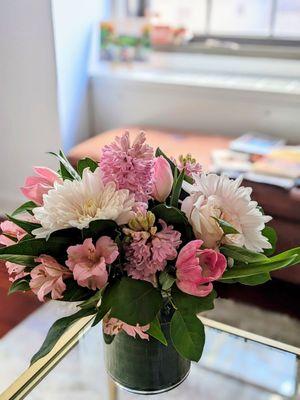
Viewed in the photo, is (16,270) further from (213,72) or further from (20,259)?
(213,72)

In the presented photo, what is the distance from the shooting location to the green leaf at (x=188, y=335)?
800 millimetres

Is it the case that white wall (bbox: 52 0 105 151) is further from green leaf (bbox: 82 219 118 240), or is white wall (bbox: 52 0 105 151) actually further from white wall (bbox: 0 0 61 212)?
green leaf (bbox: 82 219 118 240)

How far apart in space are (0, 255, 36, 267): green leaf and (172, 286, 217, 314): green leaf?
0.23 meters

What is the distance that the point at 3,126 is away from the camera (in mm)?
2549

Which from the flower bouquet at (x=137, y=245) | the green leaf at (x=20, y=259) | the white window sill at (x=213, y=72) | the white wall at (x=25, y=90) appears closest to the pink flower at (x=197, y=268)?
the flower bouquet at (x=137, y=245)

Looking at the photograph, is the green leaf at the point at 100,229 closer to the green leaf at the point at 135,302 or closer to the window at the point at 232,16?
the green leaf at the point at 135,302

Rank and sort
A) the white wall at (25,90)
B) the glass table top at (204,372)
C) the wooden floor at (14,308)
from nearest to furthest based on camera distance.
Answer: the glass table top at (204,372), the wooden floor at (14,308), the white wall at (25,90)

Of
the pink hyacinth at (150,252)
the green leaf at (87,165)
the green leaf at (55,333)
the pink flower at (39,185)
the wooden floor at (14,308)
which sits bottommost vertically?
the wooden floor at (14,308)

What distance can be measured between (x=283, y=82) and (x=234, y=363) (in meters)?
1.51

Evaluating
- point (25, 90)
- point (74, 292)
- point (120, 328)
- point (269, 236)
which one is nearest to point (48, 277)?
point (74, 292)

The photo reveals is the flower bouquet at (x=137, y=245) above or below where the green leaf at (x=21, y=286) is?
above

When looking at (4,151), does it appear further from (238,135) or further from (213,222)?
(213,222)

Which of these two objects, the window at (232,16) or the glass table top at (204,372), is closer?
the glass table top at (204,372)

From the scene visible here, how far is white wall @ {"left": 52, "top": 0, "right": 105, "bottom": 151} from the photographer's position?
2.32 m
